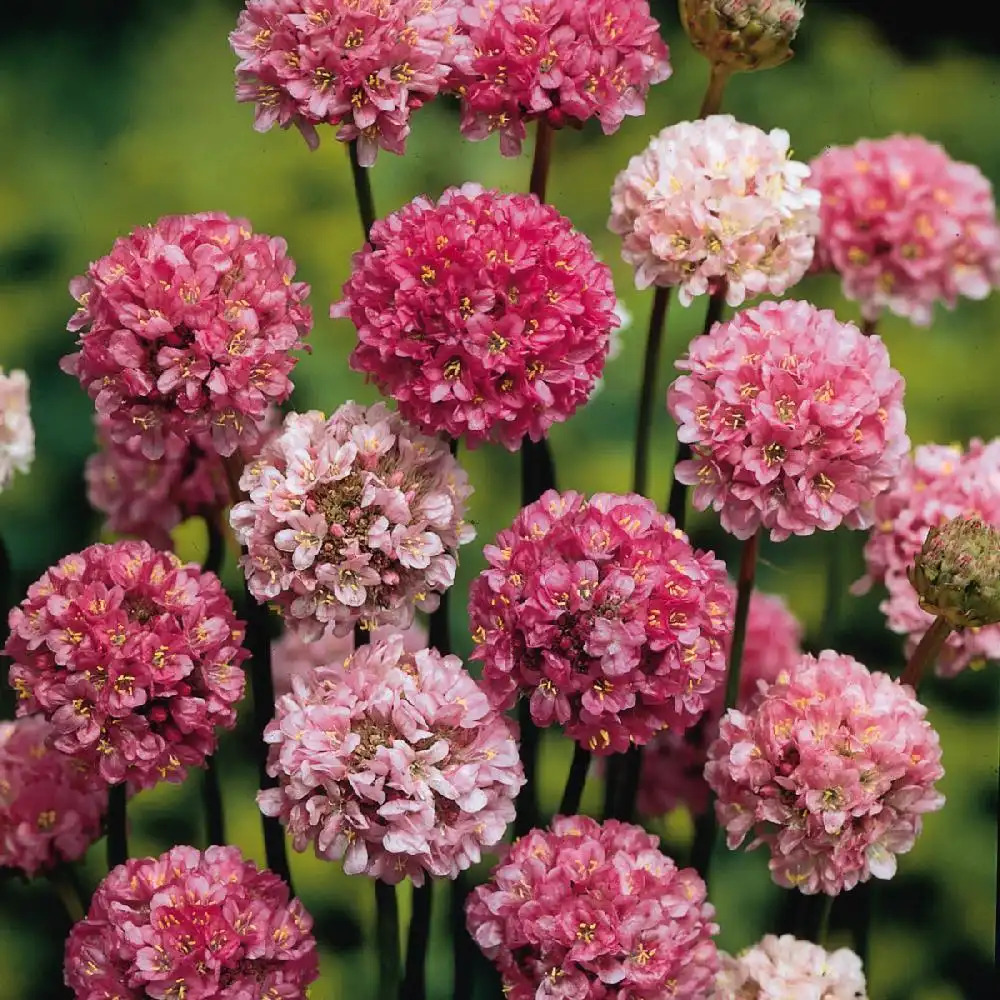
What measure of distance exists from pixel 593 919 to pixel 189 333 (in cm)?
36

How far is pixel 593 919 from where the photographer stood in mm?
802

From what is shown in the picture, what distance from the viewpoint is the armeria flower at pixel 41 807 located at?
0.93m

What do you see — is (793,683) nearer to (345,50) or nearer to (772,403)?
(772,403)

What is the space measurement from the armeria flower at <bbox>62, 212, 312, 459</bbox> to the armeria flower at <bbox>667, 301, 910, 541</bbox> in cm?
22

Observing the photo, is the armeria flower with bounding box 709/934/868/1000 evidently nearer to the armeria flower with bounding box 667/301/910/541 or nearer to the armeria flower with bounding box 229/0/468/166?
the armeria flower with bounding box 667/301/910/541

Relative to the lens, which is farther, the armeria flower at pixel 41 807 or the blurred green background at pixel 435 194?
the blurred green background at pixel 435 194

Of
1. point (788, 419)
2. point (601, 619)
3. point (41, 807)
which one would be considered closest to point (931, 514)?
point (788, 419)

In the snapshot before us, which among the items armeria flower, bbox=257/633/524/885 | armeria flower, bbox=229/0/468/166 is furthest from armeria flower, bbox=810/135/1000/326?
armeria flower, bbox=257/633/524/885

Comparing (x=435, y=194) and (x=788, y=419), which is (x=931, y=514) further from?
(x=435, y=194)

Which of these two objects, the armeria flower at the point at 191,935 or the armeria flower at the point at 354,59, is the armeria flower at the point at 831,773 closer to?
the armeria flower at the point at 191,935

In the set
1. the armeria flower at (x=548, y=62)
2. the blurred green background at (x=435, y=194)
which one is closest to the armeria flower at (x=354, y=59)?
the armeria flower at (x=548, y=62)

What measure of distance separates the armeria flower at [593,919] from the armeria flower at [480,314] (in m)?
0.22

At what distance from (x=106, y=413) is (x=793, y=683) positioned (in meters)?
0.40

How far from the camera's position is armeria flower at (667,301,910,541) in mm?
806
